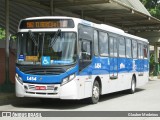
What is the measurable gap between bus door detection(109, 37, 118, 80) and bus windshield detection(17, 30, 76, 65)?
367 cm

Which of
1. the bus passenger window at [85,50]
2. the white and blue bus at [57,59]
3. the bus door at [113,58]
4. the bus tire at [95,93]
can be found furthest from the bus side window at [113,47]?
the bus passenger window at [85,50]

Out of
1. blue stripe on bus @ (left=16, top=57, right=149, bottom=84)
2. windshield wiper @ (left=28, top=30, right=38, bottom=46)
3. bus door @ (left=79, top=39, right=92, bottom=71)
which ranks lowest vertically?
blue stripe on bus @ (left=16, top=57, right=149, bottom=84)

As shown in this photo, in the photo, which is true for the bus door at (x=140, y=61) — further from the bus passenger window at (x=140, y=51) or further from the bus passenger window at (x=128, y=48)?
the bus passenger window at (x=128, y=48)

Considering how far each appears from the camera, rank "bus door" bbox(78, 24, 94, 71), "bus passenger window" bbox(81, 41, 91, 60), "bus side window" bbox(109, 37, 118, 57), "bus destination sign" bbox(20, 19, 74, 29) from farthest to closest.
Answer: "bus side window" bbox(109, 37, 118, 57) → "bus passenger window" bbox(81, 41, 91, 60) → "bus door" bbox(78, 24, 94, 71) → "bus destination sign" bbox(20, 19, 74, 29)

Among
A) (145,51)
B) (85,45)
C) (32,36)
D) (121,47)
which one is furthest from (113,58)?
(145,51)


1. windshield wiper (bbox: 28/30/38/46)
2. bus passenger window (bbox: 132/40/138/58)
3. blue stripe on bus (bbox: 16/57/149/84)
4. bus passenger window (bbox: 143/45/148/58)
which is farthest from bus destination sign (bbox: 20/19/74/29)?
bus passenger window (bbox: 143/45/148/58)

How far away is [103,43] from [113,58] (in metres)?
1.42

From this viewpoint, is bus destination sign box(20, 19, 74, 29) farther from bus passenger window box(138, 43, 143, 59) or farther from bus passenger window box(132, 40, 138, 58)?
bus passenger window box(138, 43, 143, 59)

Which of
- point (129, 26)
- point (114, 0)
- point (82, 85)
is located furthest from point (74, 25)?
point (129, 26)

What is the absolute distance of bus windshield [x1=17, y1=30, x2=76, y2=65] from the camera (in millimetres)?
13625

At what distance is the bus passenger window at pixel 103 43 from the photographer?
52.3ft

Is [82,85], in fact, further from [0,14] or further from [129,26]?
[129,26]

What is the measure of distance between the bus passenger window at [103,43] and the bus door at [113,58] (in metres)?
0.51

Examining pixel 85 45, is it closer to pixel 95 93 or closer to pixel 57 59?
pixel 57 59
